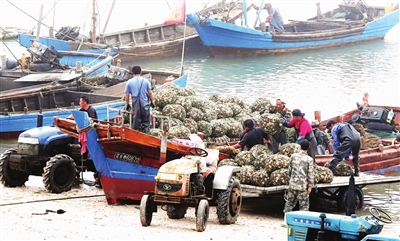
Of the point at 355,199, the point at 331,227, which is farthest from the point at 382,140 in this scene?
the point at 331,227

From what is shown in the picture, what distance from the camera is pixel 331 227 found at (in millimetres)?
8562

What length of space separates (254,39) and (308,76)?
23.9 ft

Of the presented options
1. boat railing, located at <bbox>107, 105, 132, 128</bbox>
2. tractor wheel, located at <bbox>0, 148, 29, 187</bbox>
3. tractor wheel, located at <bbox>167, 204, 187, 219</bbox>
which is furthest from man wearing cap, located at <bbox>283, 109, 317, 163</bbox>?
tractor wheel, located at <bbox>0, 148, 29, 187</bbox>

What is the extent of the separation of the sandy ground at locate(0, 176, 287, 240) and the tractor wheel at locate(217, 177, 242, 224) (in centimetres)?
15

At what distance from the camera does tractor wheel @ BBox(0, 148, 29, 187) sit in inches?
598

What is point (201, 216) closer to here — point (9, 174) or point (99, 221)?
point (99, 221)

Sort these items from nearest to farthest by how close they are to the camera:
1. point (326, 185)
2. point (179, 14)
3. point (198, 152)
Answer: point (198, 152)
point (326, 185)
point (179, 14)

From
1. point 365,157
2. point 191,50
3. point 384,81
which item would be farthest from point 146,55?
point 365,157

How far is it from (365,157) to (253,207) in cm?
364

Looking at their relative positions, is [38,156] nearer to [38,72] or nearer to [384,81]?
[38,72]

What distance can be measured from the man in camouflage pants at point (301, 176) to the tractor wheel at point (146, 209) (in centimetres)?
234

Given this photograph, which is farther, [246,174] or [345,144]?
[345,144]

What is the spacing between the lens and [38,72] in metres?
31.3

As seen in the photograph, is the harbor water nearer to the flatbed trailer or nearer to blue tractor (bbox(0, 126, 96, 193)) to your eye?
the flatbed trailer
